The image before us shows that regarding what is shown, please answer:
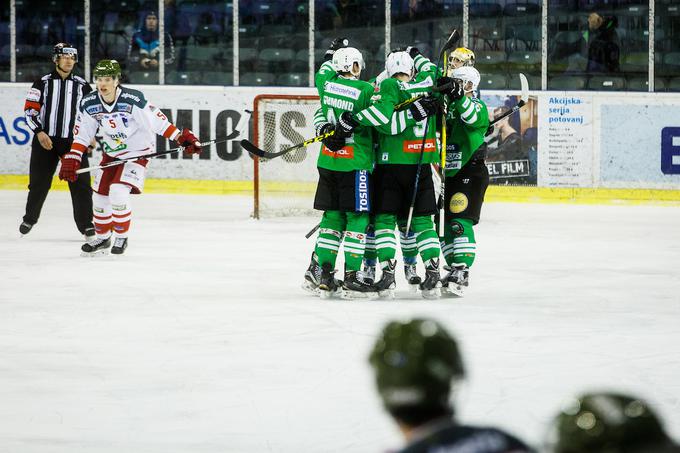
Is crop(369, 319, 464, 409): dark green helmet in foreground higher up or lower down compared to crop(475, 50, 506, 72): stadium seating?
lower down

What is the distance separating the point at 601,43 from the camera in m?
11.4

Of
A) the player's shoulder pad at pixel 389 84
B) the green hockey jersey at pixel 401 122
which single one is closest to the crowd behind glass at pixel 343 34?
the green hockey jersey at pixel 401 122

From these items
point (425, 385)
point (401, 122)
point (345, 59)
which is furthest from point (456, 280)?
point (425, 385)

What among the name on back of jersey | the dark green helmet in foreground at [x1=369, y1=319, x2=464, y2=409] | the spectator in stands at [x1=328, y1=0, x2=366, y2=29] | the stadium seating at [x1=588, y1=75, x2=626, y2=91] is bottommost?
the dark green helmet in foreground at [x1=369, y1=319, x2=464, y2=409]

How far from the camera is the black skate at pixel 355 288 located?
575 cm

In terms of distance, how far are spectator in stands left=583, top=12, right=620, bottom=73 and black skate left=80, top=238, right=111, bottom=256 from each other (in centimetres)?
552

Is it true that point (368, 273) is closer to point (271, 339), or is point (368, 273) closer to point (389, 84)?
point (389, 84)

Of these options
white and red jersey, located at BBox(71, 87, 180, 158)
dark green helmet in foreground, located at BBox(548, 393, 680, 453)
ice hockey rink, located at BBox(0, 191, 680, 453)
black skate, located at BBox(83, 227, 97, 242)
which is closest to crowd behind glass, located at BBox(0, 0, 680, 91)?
ice hockey rink, located at BBox(0, 191, 680, 453)

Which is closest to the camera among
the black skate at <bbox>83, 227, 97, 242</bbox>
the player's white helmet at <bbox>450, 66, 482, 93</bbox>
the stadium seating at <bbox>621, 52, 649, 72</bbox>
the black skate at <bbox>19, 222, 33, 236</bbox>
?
the player's white helmet at <bbox>450, 66, 482, 93</bbox>

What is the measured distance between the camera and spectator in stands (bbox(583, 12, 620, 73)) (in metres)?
11.4

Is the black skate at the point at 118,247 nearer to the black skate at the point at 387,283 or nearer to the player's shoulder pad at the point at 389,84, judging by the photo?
the black skate at the point at 387,283

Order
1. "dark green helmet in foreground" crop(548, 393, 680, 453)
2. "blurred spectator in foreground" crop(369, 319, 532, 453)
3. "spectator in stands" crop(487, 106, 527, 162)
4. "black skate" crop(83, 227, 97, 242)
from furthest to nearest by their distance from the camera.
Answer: "spectator in stands" crop(487, 106, 527, 162), "black skate" crop(83, 227, 97, 242), "blurred spectator in foreground" crop(369, 319, 532, 453), "dark green helmet in foreground" crop(548, 393, 680, 453)

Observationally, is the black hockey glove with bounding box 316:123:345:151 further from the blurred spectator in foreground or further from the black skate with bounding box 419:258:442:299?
the blurred spectator in foreground

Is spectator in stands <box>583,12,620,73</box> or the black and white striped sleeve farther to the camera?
spectator in stands <box>583,12,620,73</box>
